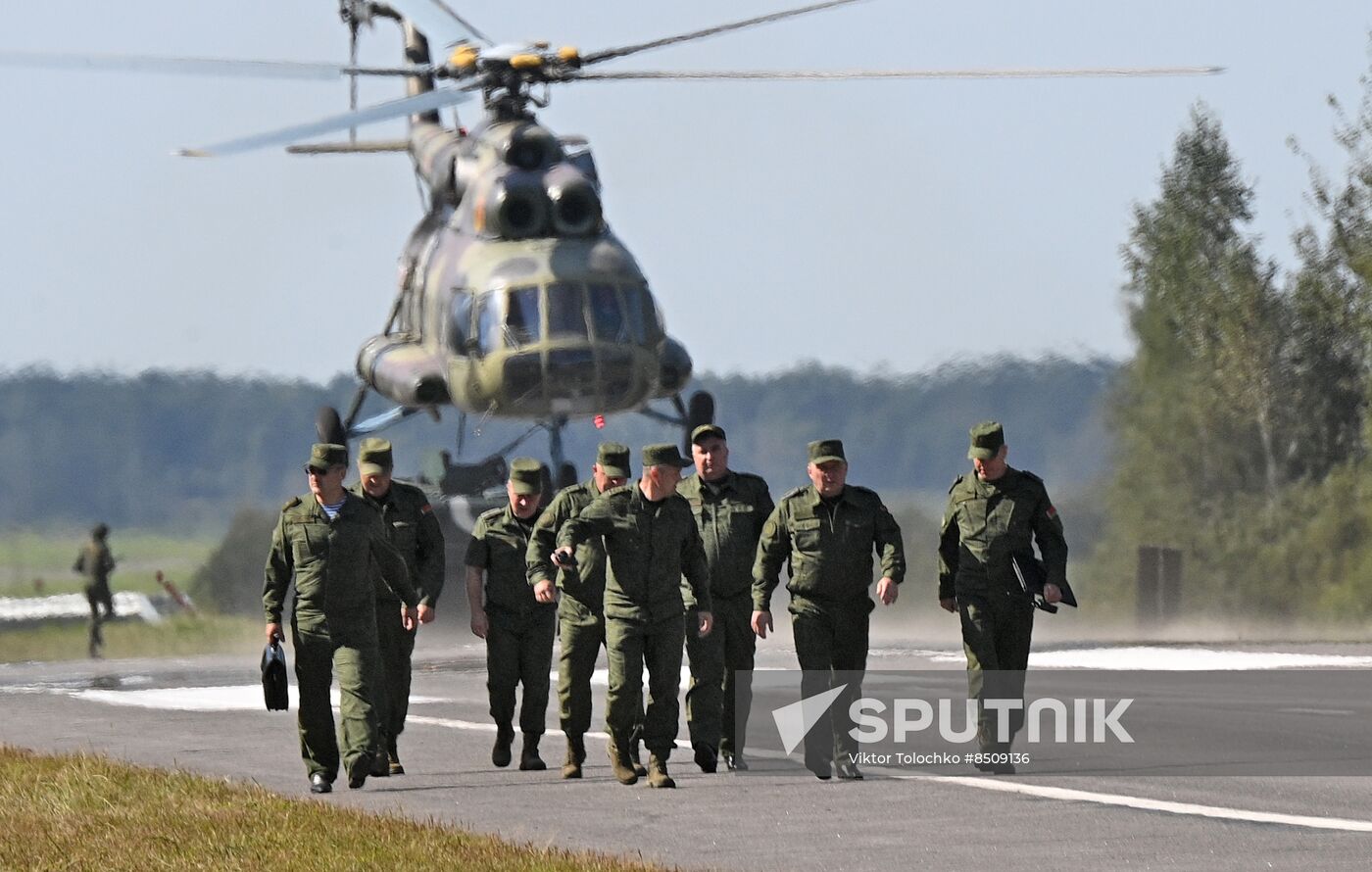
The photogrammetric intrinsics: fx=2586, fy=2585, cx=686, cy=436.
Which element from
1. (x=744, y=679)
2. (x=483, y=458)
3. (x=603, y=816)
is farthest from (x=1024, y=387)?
(x=603, y=816)

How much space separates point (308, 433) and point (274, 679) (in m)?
29.3

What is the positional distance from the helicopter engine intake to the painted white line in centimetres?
1638

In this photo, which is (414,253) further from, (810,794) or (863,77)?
(810,794)

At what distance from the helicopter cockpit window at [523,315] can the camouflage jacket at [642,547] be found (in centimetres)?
1433

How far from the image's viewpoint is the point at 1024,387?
1539 inches

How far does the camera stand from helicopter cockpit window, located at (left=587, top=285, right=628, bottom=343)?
1126 inches

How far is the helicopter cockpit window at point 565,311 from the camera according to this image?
1123 inches

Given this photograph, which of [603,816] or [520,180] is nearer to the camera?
[603,816]

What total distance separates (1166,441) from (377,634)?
2724cm

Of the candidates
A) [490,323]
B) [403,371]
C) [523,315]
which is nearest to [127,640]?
[403,371]

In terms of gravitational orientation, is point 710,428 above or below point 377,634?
above

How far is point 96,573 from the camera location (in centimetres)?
3206

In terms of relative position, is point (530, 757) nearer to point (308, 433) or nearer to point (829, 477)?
point (829, 477)

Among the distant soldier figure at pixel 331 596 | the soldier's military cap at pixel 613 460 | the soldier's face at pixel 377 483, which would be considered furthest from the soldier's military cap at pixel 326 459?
the soldier's military cap at pixel 613 460
